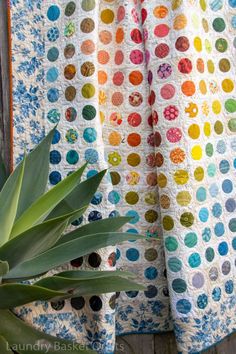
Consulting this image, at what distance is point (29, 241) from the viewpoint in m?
1.15

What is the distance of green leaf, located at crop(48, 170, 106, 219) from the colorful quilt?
5.2 inches

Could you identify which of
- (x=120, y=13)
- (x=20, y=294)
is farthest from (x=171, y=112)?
(x=20, y=294)

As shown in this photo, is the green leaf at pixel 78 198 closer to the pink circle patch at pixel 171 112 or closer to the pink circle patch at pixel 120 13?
the pink circle patch at pixel 171 112

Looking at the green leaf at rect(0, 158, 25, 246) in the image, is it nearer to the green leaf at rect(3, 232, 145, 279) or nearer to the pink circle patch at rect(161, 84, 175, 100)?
the green leaf at rect(3, 232, 145, 279)

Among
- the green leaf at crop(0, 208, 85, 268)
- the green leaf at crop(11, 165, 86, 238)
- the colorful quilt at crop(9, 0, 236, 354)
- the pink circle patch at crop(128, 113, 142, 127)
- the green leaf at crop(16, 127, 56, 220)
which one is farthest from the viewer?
the pink circle patch at crop(128, 113, 142, 127)

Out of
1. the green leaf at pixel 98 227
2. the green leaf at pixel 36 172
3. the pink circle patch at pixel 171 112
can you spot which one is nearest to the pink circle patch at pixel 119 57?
the pink circle patch at pixel 171 112

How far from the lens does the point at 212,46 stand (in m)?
1.67

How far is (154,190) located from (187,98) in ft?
1.11

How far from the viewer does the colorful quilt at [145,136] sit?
154cm

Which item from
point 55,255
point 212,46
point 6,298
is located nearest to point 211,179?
point 212,46

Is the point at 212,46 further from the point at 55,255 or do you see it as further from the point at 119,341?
the point at 119,341

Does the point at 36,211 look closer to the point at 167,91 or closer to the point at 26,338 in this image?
the point at 26,338

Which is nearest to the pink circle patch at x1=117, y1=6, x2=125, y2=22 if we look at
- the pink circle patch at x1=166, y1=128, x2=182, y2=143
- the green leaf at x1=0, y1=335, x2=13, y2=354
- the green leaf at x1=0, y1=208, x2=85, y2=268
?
the pink circle patch at x1=166, y1=128, x2=182, y2=143

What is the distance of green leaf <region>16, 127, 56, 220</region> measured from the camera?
137 cm
